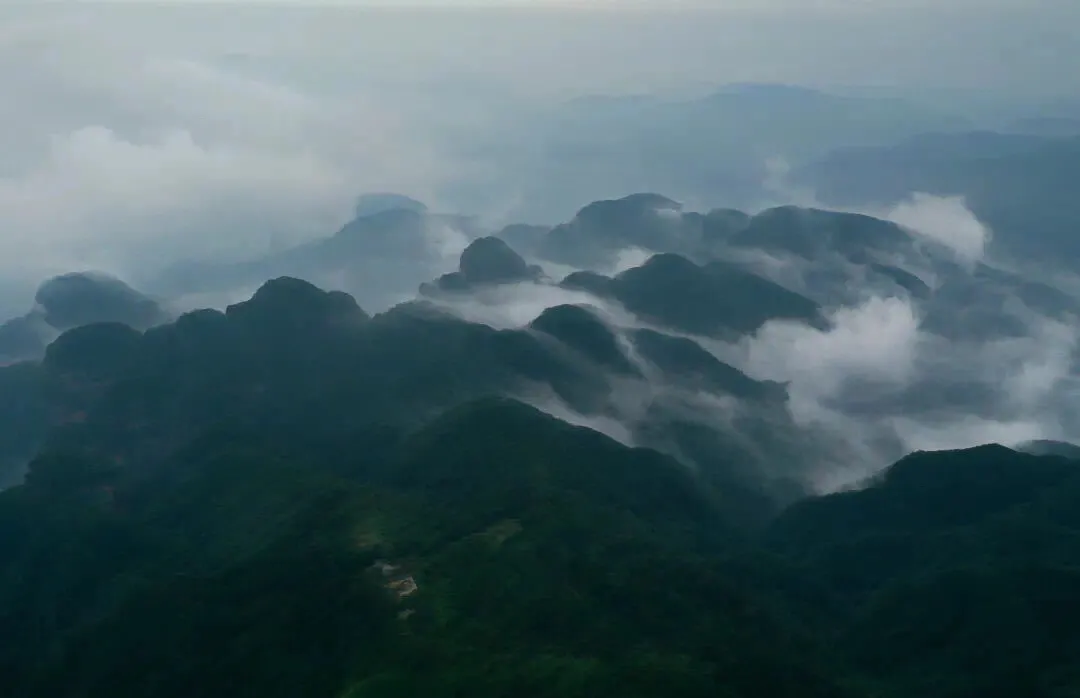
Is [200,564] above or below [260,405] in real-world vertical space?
below

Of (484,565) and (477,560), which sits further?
(477,560)

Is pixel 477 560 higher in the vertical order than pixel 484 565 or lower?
higher

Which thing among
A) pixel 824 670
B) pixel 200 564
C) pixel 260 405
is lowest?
pixel 824 670

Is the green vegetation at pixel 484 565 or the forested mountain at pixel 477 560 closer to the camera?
the green vegetation at pixel 484 565

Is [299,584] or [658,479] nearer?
[299,584]

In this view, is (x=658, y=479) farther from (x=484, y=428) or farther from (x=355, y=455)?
(x=355, y=455)

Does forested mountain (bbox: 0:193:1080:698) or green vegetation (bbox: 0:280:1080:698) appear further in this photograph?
forested mountain (bbox: 0:193:1080:698)

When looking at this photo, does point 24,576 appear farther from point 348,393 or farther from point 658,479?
point 658,479

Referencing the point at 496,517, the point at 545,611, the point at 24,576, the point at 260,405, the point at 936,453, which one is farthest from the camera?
the point at 260,405

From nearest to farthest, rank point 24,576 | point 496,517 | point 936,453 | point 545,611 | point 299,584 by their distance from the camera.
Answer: point 545,611 → point 299,584 → point 496,517 → point 24,576 → point 936,453

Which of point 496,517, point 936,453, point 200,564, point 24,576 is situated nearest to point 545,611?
point 496,517
